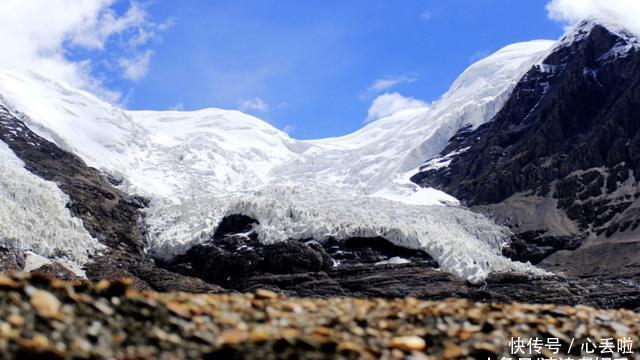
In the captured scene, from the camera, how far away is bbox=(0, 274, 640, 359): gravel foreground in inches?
506

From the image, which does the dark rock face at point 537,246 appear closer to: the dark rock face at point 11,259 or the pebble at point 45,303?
the dark rock face at point 11,259

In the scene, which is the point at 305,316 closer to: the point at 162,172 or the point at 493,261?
the point at 493,261

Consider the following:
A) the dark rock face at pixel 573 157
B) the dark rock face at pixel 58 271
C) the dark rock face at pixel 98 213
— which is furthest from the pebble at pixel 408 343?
the dark rock face at pixel 573 157

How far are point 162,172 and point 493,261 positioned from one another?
300 feet

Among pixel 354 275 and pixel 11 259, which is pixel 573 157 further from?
pixel 11 259

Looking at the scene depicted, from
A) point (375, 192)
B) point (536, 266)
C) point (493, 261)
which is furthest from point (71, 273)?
point (375, 192)

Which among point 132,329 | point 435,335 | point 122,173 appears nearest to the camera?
point 132,329

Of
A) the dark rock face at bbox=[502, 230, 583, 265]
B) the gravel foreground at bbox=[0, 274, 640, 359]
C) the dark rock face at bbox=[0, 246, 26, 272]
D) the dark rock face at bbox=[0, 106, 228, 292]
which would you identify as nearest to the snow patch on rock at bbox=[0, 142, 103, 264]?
the dark rock face at bbox=[0, 246, 26, 272]

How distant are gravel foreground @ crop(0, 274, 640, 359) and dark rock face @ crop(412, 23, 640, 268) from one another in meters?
133

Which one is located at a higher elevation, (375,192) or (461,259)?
(375,192)

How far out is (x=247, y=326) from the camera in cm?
1516

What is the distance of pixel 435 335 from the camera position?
16125 millimetres

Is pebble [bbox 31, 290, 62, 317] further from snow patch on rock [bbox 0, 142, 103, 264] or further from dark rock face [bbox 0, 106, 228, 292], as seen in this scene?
snow patch on rock [bbox 0, 142, 103, 264]

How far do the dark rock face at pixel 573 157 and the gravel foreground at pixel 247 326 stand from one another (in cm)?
13293
